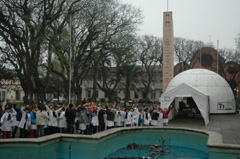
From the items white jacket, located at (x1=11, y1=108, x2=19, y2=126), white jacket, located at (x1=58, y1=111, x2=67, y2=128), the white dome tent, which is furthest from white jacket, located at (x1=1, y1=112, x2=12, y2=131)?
the white dome tent

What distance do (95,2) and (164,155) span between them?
18.9 metres

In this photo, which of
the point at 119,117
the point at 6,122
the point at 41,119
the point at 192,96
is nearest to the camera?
the point at 6,122

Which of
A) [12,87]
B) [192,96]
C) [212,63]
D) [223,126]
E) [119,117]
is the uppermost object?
[212,63]

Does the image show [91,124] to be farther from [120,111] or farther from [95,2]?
[95,2]

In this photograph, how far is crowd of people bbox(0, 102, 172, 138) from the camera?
40.3ft

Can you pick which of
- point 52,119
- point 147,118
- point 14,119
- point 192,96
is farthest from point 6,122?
point 192,96

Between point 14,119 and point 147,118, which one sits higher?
point 14,119

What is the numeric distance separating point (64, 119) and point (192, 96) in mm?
10139

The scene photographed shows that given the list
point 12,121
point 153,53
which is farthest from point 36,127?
point 153,53

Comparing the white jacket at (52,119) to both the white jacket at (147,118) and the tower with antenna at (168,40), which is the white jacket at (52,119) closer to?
the white jacket at (147,118)

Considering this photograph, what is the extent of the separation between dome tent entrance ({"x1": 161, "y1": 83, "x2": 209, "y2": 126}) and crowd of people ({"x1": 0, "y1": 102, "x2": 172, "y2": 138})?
380 centimetres

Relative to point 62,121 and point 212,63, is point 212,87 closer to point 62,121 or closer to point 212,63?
point 62,121

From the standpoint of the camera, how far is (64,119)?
531 inches

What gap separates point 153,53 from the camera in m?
54.5
